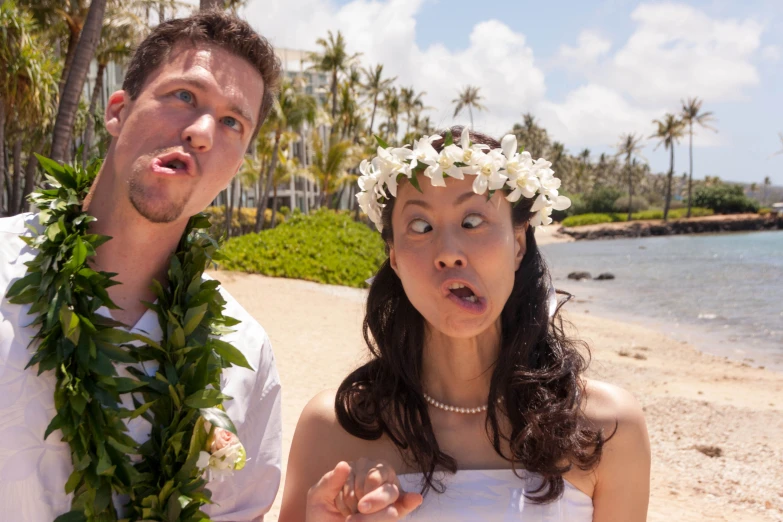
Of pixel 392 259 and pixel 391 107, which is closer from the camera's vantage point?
pixel 392 259

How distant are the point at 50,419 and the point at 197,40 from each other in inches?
Result: 56.9

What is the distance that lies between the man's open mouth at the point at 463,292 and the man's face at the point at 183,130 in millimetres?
904

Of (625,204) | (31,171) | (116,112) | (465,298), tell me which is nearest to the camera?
(465,298)

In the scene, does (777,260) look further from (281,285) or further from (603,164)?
(603,164)

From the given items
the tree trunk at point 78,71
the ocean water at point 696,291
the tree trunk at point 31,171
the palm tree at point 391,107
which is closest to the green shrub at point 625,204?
the ocean water at point 696,291

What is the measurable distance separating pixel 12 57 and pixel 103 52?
34.6 ft

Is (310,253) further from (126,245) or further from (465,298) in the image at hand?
(465,298)

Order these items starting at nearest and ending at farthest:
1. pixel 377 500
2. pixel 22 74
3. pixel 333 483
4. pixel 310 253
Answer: pixel 377 500, pixel 333 483, pixel 22 74, pixel 310 253

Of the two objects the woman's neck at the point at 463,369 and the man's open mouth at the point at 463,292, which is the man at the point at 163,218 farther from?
the man's open mouth at the point at 463,292

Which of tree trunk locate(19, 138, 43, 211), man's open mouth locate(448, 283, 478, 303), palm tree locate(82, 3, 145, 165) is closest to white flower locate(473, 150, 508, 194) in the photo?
man's open mouth locate(448, 283, 478, 303)

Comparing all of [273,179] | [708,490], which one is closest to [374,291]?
[708,490]

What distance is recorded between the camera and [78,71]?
11.3 m

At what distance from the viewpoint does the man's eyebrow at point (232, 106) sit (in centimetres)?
255

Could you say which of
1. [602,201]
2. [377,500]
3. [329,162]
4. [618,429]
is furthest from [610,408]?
[602,201]
